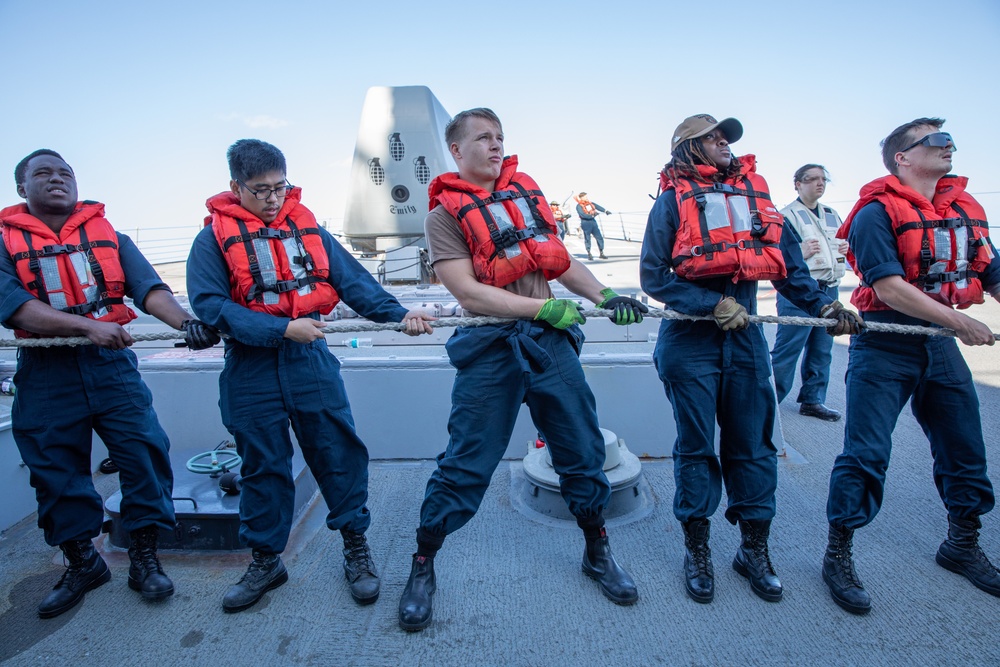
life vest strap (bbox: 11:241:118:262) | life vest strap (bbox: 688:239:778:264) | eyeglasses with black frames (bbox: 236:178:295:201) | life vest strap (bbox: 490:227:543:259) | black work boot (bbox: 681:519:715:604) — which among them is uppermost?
eyeglasses with black frames (bbox: 236:178:295:201)

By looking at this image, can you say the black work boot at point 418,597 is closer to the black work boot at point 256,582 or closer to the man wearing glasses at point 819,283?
the black work boot at point 256,582

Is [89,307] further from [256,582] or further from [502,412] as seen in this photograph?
[502,412]

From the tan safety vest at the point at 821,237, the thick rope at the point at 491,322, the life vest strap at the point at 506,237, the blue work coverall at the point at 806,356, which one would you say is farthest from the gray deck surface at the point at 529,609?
the tan safety vest at the point at 821,237

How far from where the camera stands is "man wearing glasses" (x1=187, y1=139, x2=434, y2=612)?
2.46 meters

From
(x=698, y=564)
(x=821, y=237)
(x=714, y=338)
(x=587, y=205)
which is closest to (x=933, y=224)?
(x=714, y=338)

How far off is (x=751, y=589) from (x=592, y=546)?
70 cm

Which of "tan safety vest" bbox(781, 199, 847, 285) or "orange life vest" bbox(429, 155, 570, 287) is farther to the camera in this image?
"tan safety vest" bbox(781, 199, 847, 285)

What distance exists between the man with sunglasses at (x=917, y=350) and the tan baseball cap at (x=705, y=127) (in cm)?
66

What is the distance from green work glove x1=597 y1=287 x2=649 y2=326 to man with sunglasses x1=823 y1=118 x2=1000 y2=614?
3.30ft

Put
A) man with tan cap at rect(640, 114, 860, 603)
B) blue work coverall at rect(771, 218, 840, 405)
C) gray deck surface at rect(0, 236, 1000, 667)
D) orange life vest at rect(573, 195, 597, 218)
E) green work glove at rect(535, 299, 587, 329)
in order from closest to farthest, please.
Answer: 1. gray deck surface at rect(0, 236, 1000, 667)
2. green work glove at rect(535, 299, 587, 329)
3. man with tan cap at rect(640, 114, 860, 603)
4. blue work coverall at rect(771, 218, 840, 405)
5. orange life vest at rect(573, 195, 597, 218)

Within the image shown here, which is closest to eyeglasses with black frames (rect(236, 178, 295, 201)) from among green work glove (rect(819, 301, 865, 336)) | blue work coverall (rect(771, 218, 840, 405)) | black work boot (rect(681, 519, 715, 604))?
black work boot (rect(681, 519, 715, 604))

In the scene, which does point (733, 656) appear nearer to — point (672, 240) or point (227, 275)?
point (672, 240)

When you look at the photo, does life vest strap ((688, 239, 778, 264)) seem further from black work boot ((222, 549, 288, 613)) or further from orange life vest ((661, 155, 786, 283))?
black work boot ((222, 549, 288, 613))

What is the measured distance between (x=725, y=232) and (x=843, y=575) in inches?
60.4
